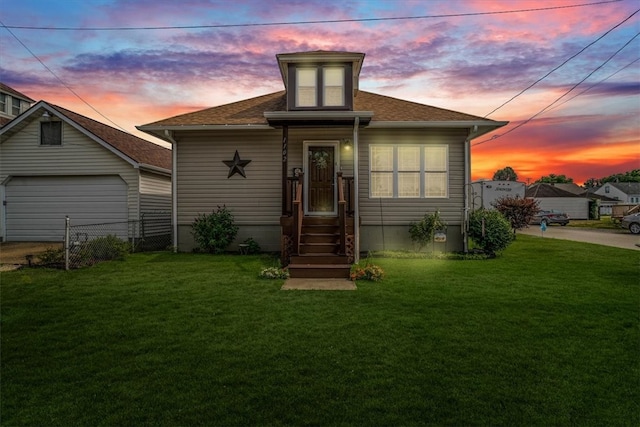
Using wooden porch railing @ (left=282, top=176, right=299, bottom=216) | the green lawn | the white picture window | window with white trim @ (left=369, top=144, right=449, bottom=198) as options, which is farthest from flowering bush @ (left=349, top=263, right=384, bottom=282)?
the white picture window

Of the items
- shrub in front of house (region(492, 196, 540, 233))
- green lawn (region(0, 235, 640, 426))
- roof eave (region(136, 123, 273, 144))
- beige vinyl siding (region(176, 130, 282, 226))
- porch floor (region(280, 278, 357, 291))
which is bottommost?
green lawn (region(0, 235, 640, 426))

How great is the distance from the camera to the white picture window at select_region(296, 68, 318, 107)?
1117 centimetres

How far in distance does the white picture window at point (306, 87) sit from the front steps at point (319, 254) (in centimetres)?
357

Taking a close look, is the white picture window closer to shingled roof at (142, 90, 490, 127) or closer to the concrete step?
shingled roof at (142, 90, 490, 127)

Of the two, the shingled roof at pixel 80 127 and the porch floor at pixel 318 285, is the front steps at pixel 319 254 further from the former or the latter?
the shingled roof at pixel 80 127

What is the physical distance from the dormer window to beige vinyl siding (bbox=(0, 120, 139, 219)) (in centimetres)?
663

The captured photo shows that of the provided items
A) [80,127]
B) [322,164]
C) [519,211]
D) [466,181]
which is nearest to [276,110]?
[322,164]

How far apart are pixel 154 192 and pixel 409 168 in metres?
9.75

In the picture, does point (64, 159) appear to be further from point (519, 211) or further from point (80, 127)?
point (519, 211)

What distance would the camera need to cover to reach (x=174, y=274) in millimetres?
8211

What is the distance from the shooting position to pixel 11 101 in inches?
897

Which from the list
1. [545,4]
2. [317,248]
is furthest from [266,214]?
[545,4]

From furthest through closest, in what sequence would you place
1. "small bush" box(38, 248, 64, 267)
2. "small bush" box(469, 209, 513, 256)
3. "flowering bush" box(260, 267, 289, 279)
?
"small bush" box(469, 209, 513, 256), "small bush" box(38, 248, 64, 267), "flowering bush" box(260, 267, 289, 279)

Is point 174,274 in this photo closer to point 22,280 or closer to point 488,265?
point 22,280
